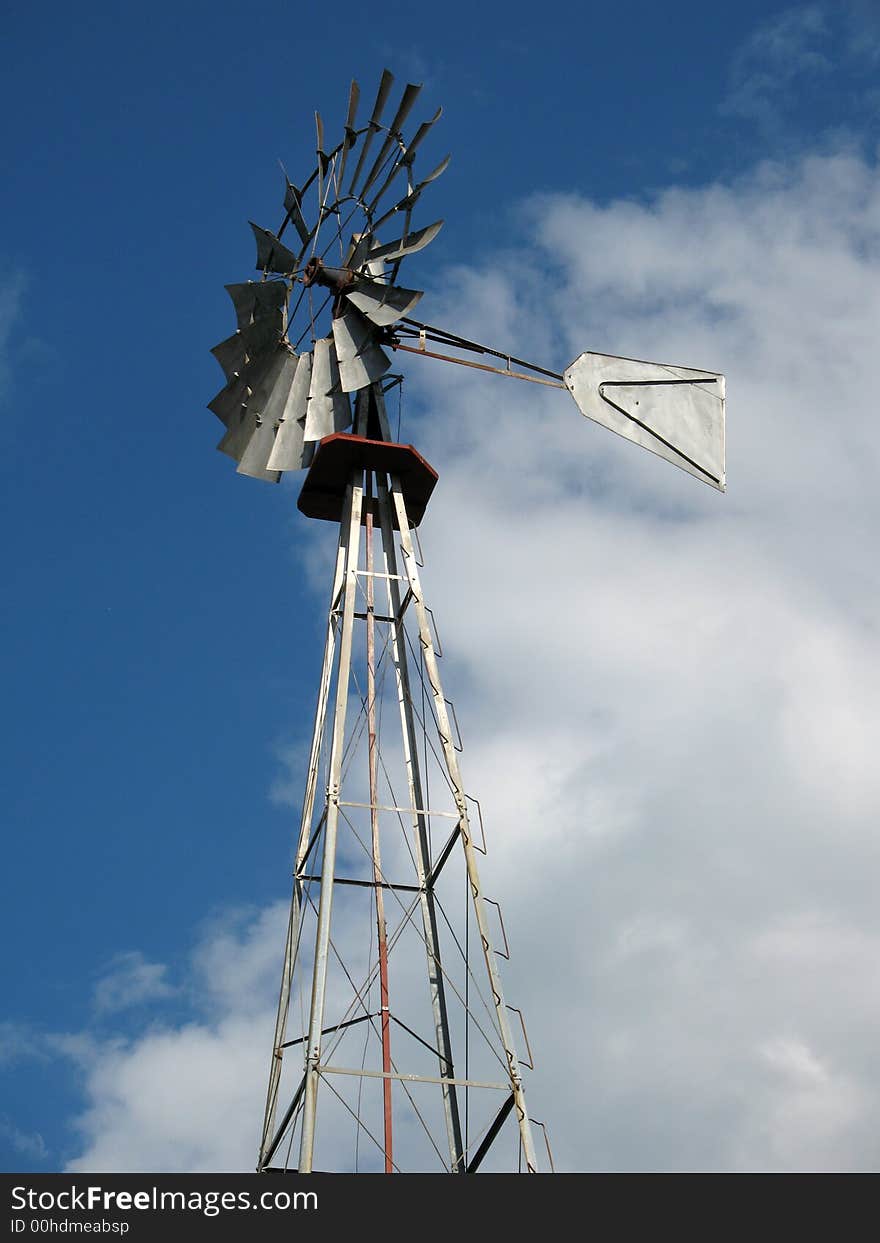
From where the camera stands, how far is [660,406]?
25984 mm

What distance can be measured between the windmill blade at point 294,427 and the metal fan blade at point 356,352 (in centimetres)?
69

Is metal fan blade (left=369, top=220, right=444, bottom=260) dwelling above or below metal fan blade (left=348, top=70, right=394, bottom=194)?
below

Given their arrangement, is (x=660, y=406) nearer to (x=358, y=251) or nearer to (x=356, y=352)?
(x=356, y=352)

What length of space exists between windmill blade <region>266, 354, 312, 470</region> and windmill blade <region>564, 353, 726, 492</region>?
4.30 metres

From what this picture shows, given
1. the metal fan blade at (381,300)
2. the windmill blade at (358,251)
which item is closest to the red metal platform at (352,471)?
the metal fan blade at (381,300)

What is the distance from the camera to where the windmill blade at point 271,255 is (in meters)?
25.0

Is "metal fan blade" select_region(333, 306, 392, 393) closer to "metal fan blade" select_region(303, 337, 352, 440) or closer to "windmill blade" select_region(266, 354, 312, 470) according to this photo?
"metal fan blade" select_region(303, 337, 352, 440)

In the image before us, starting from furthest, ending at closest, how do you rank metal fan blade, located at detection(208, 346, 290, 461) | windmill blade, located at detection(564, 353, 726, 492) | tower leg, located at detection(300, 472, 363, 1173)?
1. windmill blade, located at detection(564, 353, 726, 492)
2. metal fan blade, located at detection(208, 346, 290, 461)
3. tower leg, located at detection(300, 472, 363, 1173)

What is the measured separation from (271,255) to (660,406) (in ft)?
22.2

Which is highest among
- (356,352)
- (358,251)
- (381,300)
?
(358,251)

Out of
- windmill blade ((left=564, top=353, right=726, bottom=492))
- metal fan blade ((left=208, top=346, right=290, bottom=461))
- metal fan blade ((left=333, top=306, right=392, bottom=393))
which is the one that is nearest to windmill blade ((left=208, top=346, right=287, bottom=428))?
metal fan blade ((left=208, top=346, right=290, bottom=461))

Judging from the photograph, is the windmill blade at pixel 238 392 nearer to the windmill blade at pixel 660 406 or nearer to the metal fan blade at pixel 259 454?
the metal fan blade at pixel 259 454

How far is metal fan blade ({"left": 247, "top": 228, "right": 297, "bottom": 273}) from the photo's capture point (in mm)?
24984

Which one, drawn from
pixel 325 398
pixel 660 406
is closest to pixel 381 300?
pixel 325 398
